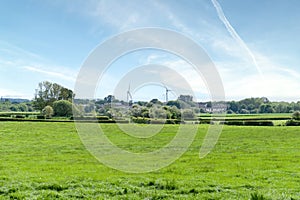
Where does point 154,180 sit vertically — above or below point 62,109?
below

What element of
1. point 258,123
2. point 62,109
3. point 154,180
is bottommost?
point 154,180

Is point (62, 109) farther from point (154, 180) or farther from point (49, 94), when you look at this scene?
point (154, 180)

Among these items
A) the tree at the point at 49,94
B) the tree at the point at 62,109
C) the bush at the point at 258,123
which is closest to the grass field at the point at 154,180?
the bush at the point at 258,123

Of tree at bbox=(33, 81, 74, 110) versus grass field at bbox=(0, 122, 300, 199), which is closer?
grass field at bbox=(0, 122, 300, 199)

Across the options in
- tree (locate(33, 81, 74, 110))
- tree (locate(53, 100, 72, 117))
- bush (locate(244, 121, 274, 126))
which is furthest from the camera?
tree (locate(33, 81, 74, 110))

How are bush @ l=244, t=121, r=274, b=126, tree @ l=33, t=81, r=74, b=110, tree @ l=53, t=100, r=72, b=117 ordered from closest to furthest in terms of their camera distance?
bush @ l=244, t=121, r=274, b=126
tree @ l=53, t=100, r=72, b=117
tree @ l=33, t=81, r=74, b=110

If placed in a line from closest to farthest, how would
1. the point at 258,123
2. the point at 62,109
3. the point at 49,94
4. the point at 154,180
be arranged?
the point at 154,180 → the point at 258,123 → the point at 62,109 → the point at 49,94

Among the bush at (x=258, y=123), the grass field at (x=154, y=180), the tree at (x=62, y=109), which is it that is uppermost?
the tree at (x=62, y=109)

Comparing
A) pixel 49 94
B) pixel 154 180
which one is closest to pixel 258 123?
pixel 154 180

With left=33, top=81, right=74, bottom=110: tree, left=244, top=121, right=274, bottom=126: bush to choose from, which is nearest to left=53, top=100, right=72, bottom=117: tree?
left=33, top=81, right=74, bottom=110: tree

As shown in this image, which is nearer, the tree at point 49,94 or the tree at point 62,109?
the tree at point 62,109

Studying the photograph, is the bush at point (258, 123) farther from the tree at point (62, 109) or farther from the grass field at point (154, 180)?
the tree at point (62, 109)

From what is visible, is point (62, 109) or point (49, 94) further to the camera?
point (49, 94)

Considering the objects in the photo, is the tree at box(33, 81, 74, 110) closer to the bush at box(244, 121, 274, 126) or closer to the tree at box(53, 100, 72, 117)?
the tree at box(53, 100, 72, 117)
